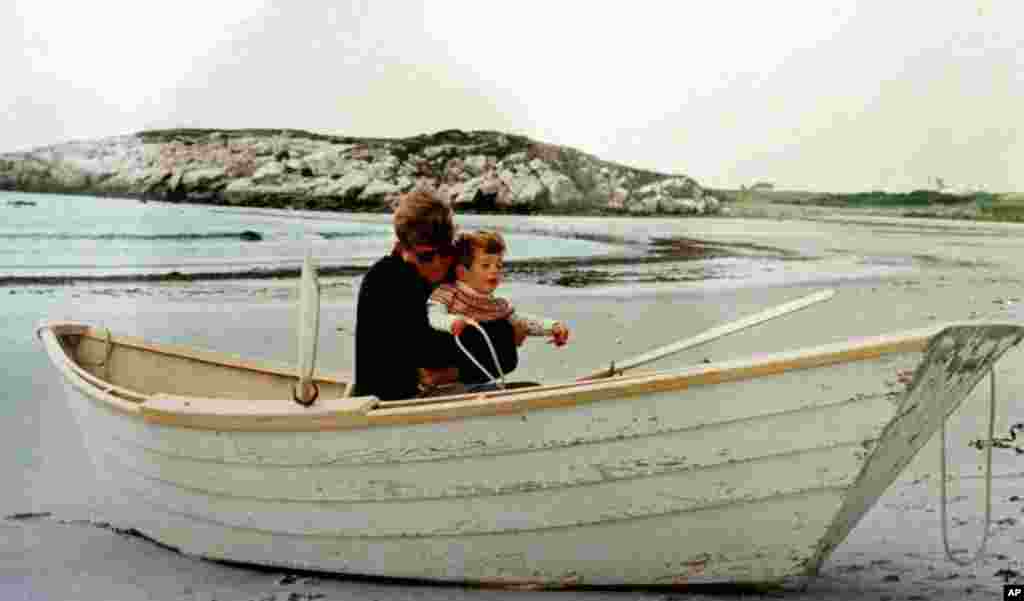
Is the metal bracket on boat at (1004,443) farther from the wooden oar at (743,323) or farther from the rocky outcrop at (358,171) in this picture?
the rocky outcrop at (358,171)

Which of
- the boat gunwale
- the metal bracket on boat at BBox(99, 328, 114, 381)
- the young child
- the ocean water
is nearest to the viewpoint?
the boat gunwale

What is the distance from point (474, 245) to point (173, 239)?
5.38 meters

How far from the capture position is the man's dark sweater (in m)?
3.18

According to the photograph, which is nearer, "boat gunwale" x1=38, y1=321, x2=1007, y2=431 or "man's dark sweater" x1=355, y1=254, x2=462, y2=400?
"boat gunwale" x1=38, y1=321, x2=1007, y2=431

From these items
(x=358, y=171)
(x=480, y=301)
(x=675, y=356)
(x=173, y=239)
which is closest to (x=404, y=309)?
(x=480, y=301)

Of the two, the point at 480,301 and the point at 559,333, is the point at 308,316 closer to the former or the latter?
the point at 480,301

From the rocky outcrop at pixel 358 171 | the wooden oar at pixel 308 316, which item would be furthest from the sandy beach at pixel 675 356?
the wooden oar at pixel 308 316

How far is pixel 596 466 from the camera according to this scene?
9.24ft

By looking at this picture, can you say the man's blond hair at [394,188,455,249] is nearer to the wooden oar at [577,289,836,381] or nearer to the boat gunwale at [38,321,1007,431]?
the boat gunwale at [38,321,1007,431]

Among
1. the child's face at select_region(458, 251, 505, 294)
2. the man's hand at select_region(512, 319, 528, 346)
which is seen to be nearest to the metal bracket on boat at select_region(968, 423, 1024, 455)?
the man's hand at select_region(512, 319, 528, 346)

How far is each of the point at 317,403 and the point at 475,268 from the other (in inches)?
20.6

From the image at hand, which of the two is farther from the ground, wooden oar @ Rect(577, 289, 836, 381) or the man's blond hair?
the man's blond hair

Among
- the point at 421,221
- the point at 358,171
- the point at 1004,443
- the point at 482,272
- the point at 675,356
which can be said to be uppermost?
the point at 358,171

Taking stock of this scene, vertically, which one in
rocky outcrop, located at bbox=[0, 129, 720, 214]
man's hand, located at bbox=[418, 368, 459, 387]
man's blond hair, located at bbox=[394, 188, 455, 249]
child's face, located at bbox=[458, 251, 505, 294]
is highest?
rocky outcrop, located at bbox=[0, 129, 720, 214]
